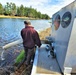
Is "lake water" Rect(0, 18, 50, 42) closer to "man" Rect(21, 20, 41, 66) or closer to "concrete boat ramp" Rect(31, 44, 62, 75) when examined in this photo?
"man" Rect(21, 20, 41, 66)

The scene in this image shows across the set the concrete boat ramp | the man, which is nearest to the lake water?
the man

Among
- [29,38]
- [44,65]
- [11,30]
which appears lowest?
[11,30]

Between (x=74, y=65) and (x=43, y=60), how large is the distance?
1239mm

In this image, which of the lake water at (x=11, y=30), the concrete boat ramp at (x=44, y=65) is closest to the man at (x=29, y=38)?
the concrete boat ramp at (x=44, y=65)

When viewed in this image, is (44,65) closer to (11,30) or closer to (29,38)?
(29,38)

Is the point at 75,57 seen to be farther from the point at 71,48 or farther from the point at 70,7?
the point at 70,7

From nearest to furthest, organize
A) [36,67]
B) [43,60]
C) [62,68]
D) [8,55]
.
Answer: [62,68] → [36,67] → [43,60] → [8,55]

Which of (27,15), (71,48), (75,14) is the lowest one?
(27,15)

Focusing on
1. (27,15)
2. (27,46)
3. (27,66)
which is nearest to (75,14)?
(27,46)

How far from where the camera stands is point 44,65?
4.48m

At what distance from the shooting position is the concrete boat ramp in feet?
13.4

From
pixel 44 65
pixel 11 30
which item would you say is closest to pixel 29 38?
pixel 44 65

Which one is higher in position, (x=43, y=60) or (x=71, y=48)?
(x=71, y=48)

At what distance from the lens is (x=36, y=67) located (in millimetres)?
4363
